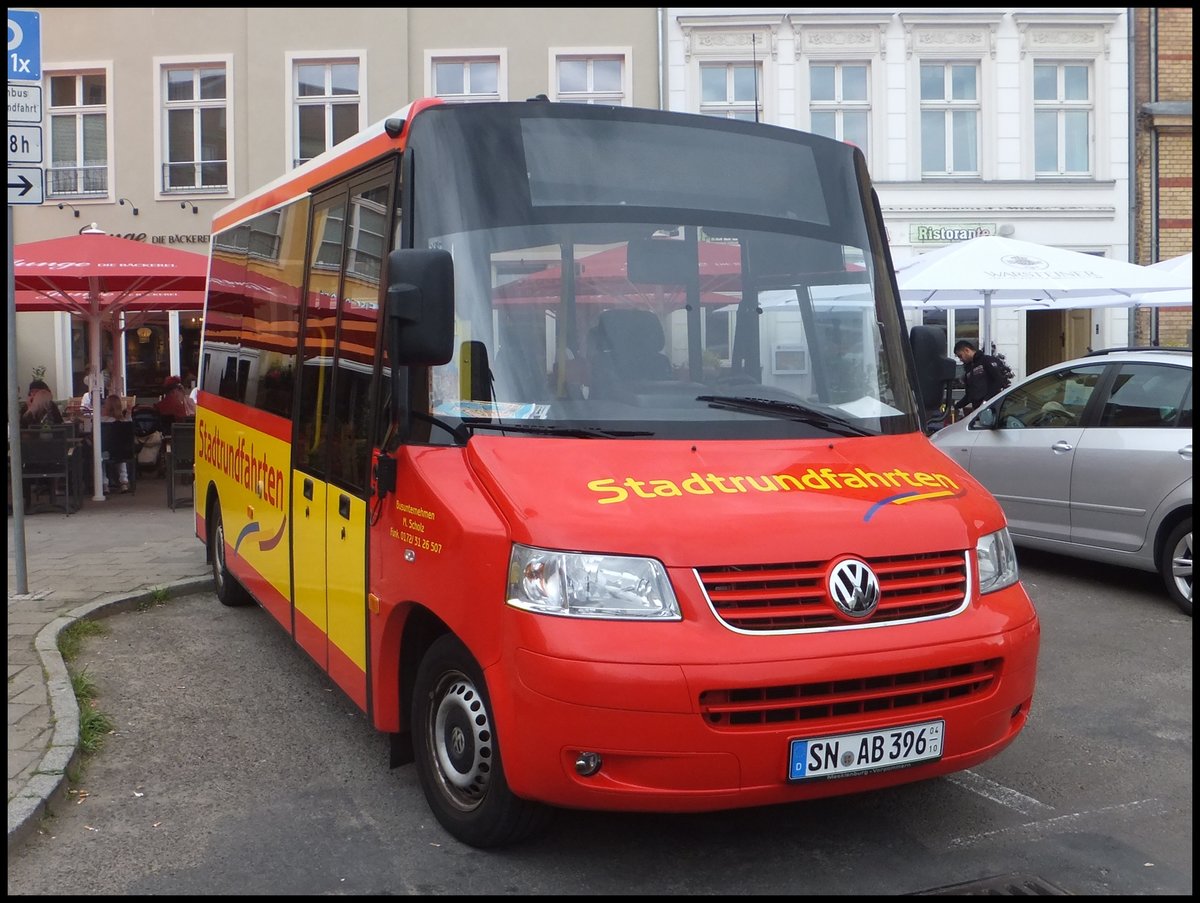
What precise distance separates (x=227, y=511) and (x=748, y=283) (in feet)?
14.4

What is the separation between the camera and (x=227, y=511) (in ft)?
25.6

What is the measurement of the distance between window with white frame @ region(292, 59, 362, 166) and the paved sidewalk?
27.7ft

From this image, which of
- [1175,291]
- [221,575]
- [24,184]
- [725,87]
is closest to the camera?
[24,184]

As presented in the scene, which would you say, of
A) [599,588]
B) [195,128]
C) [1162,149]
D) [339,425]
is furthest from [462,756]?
[1162,149]

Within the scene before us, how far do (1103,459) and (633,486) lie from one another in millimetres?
Answer: 5772

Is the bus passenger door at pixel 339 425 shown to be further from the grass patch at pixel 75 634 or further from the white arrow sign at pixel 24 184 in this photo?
the white arrow sign at pixel 24 184

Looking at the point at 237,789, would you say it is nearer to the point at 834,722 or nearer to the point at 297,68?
the point at 834,722

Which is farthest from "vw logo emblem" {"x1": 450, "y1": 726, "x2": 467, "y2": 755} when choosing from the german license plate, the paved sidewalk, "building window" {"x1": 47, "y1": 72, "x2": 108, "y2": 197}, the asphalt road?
"building window" {"x1": 47, "y1": 72, "x2": 108, "y2": 197}

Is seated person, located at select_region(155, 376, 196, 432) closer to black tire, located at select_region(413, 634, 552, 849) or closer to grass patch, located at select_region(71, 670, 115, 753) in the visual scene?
grass patch, located at select_region(71, 670, 115, 753)

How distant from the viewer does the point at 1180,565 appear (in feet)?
26.4

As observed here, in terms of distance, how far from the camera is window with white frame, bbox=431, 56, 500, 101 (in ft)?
71.4

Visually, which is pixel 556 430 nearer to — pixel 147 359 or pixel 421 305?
pixel 421 305

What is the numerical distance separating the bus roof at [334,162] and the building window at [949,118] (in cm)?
1706

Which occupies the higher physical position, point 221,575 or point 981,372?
point 981,372
